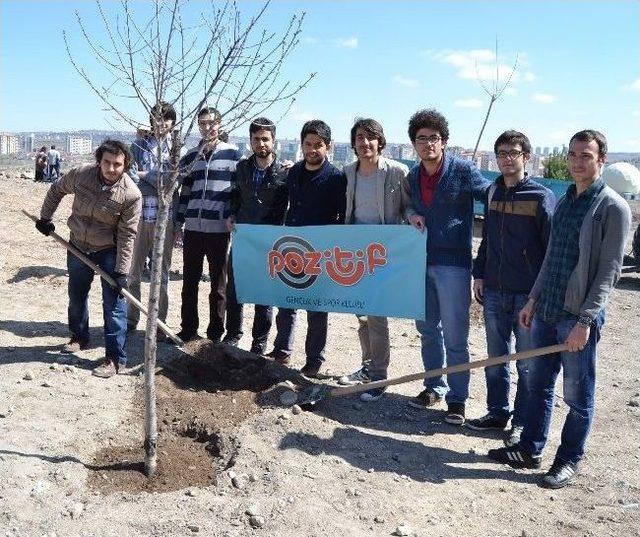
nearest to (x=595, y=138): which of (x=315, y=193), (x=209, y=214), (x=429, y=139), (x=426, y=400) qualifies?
(x=429, y=139)

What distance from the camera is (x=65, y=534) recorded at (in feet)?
11.3

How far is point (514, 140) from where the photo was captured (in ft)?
15.0

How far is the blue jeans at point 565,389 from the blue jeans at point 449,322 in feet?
2.52

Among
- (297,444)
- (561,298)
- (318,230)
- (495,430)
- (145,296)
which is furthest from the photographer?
(145,296)

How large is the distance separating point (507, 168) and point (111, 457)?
3366 millimetres

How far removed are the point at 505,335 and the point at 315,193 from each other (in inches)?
77.1

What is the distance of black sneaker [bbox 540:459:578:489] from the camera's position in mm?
4262

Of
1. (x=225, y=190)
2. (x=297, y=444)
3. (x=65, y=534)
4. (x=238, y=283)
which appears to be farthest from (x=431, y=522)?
(x=225, y=190)

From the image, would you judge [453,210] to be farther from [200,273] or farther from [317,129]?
[200,273]

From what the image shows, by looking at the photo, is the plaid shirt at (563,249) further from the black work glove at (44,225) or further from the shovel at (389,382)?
the black work glove at (44,225)

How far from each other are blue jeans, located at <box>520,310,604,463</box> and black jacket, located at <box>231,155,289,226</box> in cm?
256

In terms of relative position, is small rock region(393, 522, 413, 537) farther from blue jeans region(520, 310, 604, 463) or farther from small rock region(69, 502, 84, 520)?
small rock region(69, 502, 84, 520)

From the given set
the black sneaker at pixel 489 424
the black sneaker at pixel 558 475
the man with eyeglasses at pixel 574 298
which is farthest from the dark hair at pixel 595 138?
the black sneaker at pixel 489 424

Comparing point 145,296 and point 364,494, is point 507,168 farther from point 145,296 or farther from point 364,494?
point 145,296
